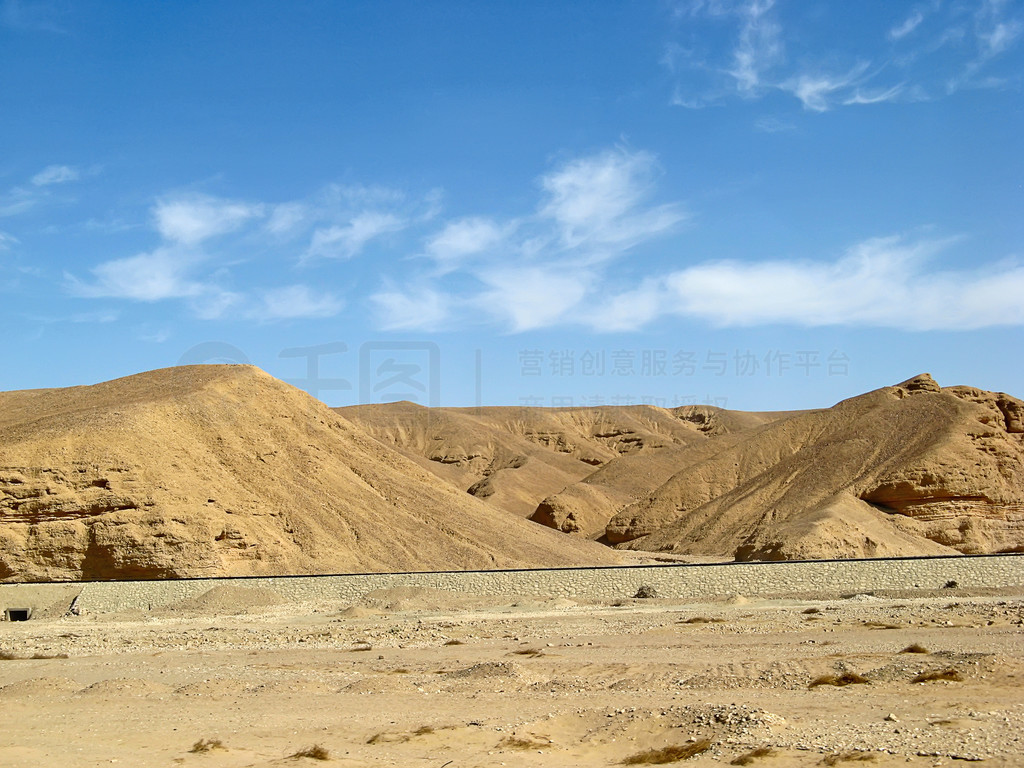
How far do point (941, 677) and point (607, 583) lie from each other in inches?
657

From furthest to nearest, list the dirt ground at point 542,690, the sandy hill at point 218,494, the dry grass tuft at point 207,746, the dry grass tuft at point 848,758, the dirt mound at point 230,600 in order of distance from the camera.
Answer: the sandy hill at point 218,494 → the dirt mound at point 230,600 → the dry grass tuft at point 207,746 → the dirt ground at point 542,690 → the dry grass tuft at point 848,758

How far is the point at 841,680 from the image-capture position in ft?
44.2

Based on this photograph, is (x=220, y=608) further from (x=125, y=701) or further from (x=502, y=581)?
(x=125, y=701)

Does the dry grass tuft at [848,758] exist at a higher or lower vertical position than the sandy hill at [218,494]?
lower

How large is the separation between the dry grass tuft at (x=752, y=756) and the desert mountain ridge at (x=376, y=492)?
26766 mm

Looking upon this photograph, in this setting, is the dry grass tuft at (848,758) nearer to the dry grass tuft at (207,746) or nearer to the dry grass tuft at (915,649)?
the dry grass tuft at (207,746)

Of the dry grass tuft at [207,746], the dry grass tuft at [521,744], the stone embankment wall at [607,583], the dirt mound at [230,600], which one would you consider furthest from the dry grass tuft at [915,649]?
the dirt mound at [230,600]

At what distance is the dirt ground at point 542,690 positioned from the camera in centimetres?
1053

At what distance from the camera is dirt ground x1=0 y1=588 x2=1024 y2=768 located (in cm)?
1053

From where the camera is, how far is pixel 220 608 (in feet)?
96.5

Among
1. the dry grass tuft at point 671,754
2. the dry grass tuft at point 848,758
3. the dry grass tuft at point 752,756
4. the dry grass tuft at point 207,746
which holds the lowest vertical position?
the dry grass tuft at point 207,746

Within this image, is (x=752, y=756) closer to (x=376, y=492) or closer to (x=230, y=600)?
(x=230, y=600)

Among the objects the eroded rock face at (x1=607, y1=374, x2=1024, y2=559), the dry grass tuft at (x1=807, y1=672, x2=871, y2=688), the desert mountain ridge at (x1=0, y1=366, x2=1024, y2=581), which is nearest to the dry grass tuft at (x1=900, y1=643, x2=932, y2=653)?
the dry grass tuft at (x1=807, y1=672, x2=871, y2=688)

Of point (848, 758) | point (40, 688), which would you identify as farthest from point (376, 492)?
point (848, 758)
